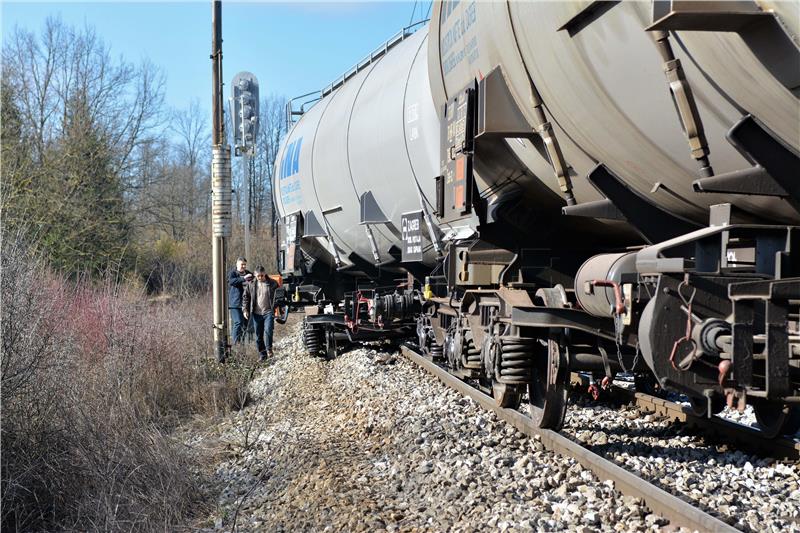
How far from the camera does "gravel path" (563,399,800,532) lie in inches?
169

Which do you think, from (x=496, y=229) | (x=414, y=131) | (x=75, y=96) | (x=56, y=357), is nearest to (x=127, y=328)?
(x=56, y=357)

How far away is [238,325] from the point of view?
48.9 ft

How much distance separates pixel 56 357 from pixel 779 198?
6.29 metres

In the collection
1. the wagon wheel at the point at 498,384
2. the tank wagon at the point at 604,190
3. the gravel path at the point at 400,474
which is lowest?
the gravel path at the point at 400,474

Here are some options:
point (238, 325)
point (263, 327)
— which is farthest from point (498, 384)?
point (238, 325)

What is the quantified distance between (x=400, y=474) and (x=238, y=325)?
9.96m

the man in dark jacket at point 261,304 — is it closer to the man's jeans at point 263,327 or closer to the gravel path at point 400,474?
the man's jeans at point 263,327

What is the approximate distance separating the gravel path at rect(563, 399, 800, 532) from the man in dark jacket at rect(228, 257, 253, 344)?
903cm

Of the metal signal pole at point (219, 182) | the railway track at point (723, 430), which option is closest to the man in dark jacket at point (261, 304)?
the metal signal pole at point (219, 182)

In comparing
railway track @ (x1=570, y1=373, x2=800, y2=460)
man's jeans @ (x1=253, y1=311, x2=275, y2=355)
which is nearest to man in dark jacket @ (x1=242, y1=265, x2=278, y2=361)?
man's jeans @ (x1=253, y1=311, x2=275, y2=355)

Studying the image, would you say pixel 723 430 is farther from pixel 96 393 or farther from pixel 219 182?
pixel 219 182

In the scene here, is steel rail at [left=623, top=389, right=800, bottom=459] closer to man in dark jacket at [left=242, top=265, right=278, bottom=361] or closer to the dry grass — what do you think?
the dry grass

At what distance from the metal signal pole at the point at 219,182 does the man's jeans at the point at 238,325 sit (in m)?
2.23

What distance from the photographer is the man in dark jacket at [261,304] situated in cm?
1396
